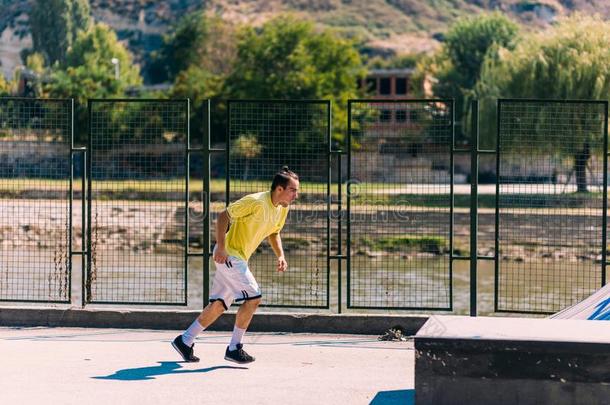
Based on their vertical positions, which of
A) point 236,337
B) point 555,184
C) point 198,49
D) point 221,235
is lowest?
point 236,337

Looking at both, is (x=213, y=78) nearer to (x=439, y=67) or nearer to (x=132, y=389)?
(x=439, y=67)

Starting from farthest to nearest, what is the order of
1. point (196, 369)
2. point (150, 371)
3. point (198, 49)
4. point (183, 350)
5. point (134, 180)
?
1. point (198, 49)
2. point (134, 180)
3. point (183, 350)
4. point (196, 369)
5. point (150, 371)

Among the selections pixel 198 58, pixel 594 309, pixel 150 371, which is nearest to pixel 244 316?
pixel 150 371

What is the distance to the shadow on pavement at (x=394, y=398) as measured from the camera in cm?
873

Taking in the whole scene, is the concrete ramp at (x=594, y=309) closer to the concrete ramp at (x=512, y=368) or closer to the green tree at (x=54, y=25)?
the concrete ramp at (x=512, y=368)

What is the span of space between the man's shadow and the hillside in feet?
518

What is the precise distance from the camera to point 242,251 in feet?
33.0

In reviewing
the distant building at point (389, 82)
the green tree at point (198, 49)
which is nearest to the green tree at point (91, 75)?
the green tree at point (198, 49)

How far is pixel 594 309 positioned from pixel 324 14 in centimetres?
17556

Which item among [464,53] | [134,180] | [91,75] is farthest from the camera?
[464,53]

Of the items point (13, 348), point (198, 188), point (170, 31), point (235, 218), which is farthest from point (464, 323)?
point (170, 31)

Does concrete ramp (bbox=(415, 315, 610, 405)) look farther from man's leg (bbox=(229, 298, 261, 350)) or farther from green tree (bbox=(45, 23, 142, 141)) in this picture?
green tree (bbox=(45, 23, 142, 141))

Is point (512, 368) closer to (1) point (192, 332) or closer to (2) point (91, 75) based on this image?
(1) point (192, 332)

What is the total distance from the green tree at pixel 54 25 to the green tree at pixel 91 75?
45.6 feet
